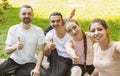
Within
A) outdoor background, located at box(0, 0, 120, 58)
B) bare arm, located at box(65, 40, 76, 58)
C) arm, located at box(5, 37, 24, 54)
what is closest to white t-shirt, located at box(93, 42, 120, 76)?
bare arm, located at box(65, 40, 76, 58)

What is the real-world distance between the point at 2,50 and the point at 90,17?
3008mm

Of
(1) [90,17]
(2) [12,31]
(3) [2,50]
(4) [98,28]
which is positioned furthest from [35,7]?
(4) [98,28]

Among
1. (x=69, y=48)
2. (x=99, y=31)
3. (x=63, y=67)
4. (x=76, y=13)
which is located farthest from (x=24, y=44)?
(x=76, y=13)

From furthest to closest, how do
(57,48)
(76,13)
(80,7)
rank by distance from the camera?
1. (80,7)
2. (76,13)
3. (57,48)

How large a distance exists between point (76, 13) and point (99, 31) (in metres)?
5.80

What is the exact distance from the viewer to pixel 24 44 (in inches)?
191

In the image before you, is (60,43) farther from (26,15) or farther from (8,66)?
(8,66)

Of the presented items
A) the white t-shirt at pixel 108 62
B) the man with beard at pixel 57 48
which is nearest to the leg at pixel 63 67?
the man with beard at pixel 57 48

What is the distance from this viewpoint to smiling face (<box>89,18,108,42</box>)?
3.77 meters

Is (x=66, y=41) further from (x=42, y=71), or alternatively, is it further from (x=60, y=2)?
(x=60, y=2)

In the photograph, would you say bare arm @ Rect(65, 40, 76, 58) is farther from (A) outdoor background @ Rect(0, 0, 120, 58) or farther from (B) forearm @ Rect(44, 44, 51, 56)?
(A) outdoor background @ Rect(0, 0, 120, 58)

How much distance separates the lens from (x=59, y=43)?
483 centimetres

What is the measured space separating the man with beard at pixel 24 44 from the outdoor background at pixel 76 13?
7.55 ft

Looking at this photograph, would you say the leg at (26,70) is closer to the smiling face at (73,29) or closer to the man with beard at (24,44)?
the man with beard at (24,44)
